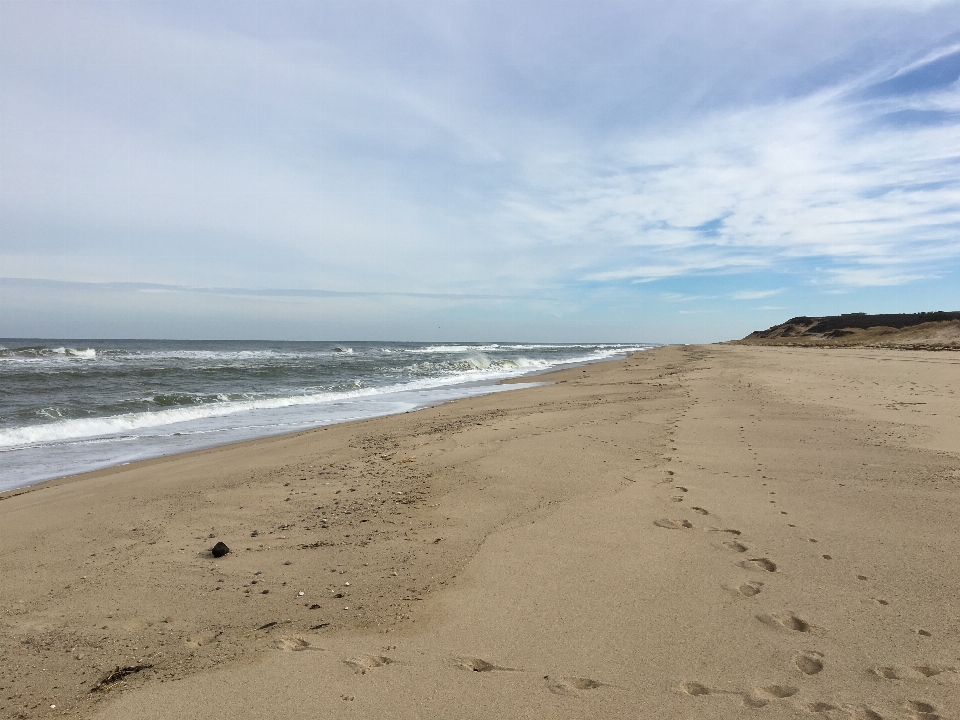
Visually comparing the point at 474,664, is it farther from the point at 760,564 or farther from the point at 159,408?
the point at 159,408

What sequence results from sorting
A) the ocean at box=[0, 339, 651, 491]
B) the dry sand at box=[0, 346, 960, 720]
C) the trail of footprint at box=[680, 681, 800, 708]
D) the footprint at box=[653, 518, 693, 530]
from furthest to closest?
the ocean at box=[0, 339, 651, 491]
the footprint at box=[653, 518, 693, 530]
the dry sand at box=[0, 346, 960, 720]
the trail of footprint at box=[680, 681, 800, 708]

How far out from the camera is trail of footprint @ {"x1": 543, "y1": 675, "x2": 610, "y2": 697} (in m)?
2.15

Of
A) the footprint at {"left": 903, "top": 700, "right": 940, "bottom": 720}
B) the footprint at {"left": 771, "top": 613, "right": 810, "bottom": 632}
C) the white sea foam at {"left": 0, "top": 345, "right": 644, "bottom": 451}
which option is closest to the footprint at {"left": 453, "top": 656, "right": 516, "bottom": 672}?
the footprint at {"left": 771, "top": 613, "right": 810, "bottom": 632}

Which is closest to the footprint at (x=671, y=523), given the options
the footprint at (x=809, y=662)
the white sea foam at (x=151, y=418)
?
the footprint at (x=809, y=662)

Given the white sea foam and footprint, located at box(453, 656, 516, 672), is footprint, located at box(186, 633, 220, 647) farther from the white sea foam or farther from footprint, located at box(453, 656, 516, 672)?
the white sea foam

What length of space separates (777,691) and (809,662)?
278 mm

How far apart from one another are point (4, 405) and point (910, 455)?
17495mm

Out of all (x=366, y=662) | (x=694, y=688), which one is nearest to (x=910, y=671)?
(x=694, y=688)

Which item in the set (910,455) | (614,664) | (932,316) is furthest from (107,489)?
(932,316)

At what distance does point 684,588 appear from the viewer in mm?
2953

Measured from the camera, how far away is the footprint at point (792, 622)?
252 centimetres

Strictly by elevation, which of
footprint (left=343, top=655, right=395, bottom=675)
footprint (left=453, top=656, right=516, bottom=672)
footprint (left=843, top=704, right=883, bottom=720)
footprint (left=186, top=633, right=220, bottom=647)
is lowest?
footprint (left=186, top=633, right=220, bottom=647)

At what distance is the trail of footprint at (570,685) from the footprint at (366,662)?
72 cm

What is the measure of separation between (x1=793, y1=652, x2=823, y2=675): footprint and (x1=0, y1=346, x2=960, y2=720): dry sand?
0.08 feet
